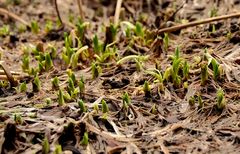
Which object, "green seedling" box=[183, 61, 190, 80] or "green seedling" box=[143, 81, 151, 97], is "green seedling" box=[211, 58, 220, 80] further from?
"green seedling" box=[143, 81, 151, 97]

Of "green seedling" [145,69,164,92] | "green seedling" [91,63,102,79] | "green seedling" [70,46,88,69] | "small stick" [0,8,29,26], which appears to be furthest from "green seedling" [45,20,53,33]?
"green seedling" [145,69,164,92]

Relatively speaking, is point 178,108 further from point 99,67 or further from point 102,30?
point 102,30

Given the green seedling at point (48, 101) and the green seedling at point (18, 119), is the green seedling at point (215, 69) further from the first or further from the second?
the green seedling at point (18, 119)

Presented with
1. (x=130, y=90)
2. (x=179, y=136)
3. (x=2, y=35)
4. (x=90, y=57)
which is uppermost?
(x=2, y=35)

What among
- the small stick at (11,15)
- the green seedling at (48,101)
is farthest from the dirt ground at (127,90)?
the small stick at (11,15)

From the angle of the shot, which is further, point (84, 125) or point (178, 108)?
point (178, 108)

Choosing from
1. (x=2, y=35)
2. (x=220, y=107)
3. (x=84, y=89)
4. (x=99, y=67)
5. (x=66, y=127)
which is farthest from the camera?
(x=2, y=35)

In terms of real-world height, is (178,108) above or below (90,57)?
below

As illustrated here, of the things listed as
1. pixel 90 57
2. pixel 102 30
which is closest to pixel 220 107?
pixel 90 57
